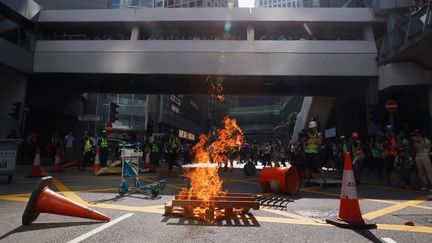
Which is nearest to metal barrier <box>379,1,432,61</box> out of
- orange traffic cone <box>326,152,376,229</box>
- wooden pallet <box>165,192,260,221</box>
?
orange traffic cone <box>326,152,376,229</box>

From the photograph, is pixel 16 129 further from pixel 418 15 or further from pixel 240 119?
pixel 240 119

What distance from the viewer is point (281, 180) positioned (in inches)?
297

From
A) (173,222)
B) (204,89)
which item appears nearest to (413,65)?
(204,89)

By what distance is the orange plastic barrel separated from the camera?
7.54m

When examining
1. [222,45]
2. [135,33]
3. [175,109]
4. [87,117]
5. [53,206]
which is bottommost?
[53,206]

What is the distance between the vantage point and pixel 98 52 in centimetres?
1853

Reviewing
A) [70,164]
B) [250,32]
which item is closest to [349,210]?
[70,164]

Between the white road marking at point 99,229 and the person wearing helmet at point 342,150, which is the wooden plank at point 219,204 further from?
the person wearing helmet at point 342,150

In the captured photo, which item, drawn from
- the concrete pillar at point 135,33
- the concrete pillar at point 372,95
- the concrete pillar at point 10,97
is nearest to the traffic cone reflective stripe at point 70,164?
the concrete pillar at point 10,97

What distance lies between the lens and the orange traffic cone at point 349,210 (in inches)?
175

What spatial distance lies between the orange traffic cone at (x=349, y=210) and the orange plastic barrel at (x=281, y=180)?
2754 millimetres

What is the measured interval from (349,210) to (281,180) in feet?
9.63

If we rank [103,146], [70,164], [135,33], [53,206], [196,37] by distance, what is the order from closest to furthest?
1. [53,206]
2. [103,146]
3. [70,164]
4. [135,33]
5. [196,37]

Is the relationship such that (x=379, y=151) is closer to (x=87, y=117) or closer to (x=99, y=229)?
(x=99, y=229)
